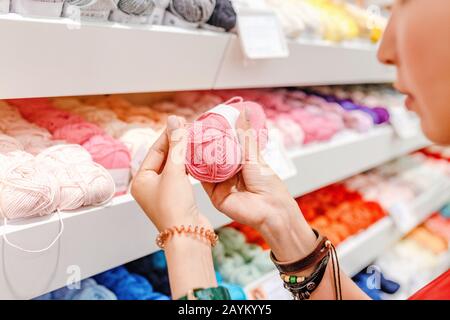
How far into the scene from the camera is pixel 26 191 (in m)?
0.70

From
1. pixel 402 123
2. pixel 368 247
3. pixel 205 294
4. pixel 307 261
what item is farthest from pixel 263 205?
pixel 402 123

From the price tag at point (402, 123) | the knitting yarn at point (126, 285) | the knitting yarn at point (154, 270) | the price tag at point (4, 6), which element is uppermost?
the price tag at point (4, 6)

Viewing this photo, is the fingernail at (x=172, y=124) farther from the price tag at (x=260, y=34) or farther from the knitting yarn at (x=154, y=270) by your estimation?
the knitting yarn at (x=154, y=270)

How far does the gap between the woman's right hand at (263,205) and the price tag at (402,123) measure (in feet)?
3.84

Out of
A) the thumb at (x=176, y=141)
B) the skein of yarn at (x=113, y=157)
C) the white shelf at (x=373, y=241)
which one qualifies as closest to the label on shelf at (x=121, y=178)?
the skein of yarn at (x=113, y=157)

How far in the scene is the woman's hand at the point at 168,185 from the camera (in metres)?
0.62

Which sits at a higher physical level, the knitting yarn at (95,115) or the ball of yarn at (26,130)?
the ball of yarn at (26,130)

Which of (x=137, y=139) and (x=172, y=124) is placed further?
(x=137, y=139)

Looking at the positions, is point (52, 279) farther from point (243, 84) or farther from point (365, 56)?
point (365, 56)

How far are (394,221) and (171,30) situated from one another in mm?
1153

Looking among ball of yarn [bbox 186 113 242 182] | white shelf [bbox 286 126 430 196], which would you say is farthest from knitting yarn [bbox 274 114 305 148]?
ball of yarn [bbox 186 113 242 182]

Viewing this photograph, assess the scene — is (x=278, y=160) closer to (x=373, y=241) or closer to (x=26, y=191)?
(x=26, y=191)

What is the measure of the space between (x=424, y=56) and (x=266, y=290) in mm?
783
